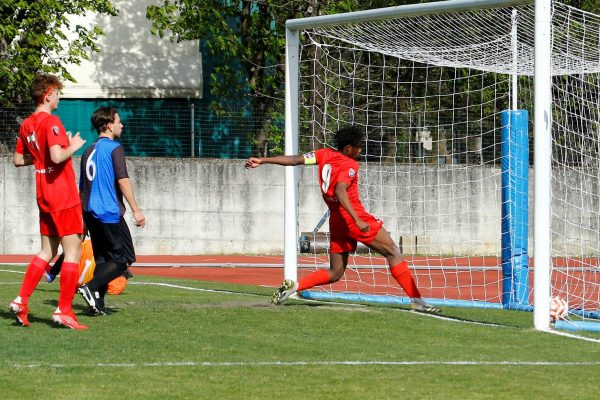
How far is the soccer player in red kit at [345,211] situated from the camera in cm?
1138

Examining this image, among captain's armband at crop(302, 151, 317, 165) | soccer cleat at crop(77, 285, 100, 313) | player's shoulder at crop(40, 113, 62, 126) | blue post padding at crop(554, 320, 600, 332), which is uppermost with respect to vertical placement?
player's shoulder at crop(40, 113, 62, 126)

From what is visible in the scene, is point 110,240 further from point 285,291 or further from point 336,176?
point 336,176

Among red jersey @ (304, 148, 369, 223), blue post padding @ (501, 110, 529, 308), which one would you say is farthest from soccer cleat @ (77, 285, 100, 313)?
blue post padding @ (501, 110, 529, 308)

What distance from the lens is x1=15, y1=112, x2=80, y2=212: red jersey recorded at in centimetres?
977

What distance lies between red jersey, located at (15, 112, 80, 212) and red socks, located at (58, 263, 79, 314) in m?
0.53

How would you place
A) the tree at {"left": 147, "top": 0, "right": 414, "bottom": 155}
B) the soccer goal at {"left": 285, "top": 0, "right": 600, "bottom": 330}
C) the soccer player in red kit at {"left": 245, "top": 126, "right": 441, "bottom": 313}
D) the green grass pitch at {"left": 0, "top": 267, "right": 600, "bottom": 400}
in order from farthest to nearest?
the tree at {"left": 147, "top": 0, "right": 414, "bottom": 155} → the soccer goal at {"left": 285, "top": 0, "right": 600, "bottom": 330} → the soccer player in red kit at {"left": 245, "top": 126, "right": 441, "bottom": 313} → the green grass pitch at {"left": 0, "top": 267, "right": 600, "bottom": 400}

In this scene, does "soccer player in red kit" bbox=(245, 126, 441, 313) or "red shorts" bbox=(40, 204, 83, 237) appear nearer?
"red shorts" bbox=(40, 204, 83, 237)

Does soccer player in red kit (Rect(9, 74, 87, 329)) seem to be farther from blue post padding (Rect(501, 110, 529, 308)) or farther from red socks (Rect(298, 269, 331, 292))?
blue post padding (Rect(501, 110, 529, 308))

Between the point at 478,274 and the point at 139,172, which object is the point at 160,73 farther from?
the point at 478,274

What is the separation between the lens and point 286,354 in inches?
340

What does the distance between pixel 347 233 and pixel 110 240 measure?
90.9 inches

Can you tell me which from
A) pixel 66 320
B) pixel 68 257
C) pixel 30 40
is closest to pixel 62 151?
pixel 68 257

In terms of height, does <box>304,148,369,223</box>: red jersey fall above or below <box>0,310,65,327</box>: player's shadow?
above

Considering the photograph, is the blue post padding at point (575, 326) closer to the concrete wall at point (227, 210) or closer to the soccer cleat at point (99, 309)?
the soccer cleat at point (99, 309)
